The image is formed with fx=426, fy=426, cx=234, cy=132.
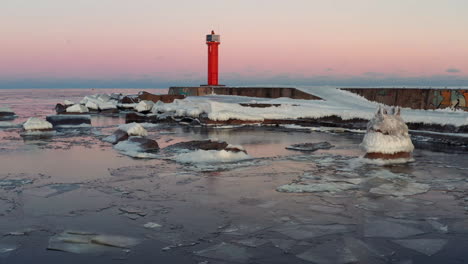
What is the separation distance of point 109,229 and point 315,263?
2.22 metres

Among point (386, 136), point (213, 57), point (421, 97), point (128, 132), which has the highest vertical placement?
point (213, 57)

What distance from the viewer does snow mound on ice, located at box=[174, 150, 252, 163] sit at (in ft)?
28.7

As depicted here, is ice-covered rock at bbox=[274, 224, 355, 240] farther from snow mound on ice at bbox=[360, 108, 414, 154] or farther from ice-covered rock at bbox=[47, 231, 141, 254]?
snow mound on ice at bbox=[360, 108, 414, 154]

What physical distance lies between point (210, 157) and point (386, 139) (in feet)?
11.7

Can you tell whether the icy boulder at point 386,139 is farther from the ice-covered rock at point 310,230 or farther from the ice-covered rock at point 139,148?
the ice-covered rock at point 139,148

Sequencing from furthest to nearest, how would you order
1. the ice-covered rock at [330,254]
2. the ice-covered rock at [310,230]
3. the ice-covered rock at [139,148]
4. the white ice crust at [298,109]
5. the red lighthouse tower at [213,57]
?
the red lighthouse tower at [213,57] < the white ice crust at [298,109] < the ice-covered rock at [139,148] < the ice-covered rock at [310,230] < the ice-covered rock at [330,254]

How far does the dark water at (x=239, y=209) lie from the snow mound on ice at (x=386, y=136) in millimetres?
378

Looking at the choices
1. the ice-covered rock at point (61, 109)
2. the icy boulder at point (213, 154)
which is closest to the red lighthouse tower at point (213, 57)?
the ice-covered rock at point (61, 109)

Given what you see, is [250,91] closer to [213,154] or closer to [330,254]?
[213,154]

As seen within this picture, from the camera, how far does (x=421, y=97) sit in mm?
16500

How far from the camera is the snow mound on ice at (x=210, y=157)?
8734 millimetres

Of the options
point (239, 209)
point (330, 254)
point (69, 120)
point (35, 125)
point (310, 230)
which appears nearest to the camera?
point (330, 254)

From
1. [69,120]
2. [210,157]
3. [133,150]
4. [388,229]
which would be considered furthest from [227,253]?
[69,120]

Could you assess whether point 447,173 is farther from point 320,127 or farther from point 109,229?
point 320,127
